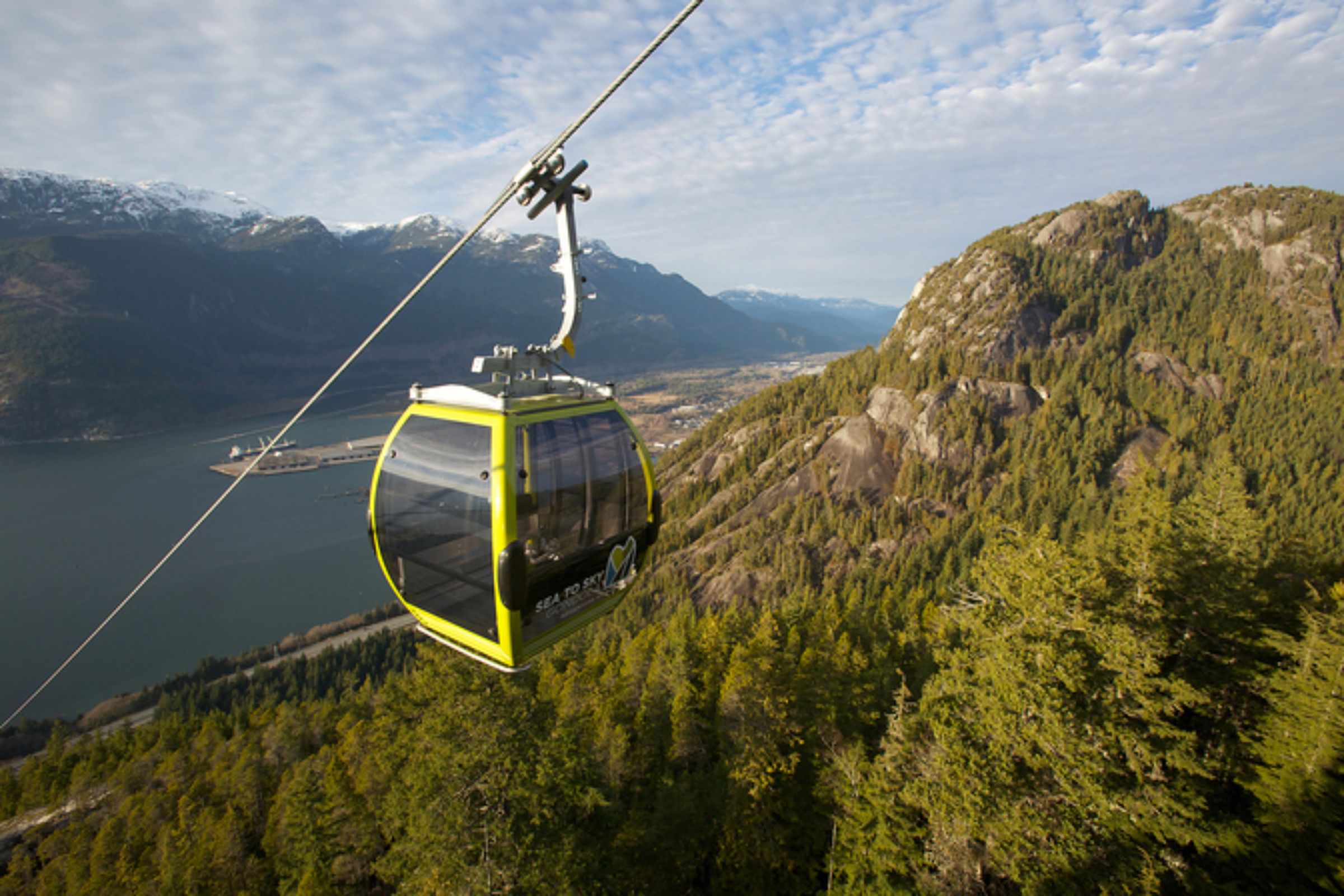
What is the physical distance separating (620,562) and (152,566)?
91.4 meters

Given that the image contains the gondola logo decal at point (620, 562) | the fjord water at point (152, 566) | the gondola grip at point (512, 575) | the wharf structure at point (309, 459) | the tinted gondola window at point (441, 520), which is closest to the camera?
the gondola grip at point (512, 575)

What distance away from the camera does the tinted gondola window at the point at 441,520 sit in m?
4.82

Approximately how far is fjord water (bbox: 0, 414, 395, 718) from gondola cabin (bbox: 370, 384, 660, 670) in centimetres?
6202

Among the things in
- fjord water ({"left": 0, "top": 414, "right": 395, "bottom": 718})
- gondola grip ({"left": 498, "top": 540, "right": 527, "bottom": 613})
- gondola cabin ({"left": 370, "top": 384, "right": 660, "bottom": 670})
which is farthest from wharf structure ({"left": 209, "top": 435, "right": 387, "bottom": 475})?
gondola grip ({"left": 498, "top": 540, "right": 527, "bottom": 613})

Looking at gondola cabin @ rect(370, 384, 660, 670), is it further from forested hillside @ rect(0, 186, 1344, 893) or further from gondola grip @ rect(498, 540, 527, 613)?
forested hillside @ rect(0, 186, 1344, 893)

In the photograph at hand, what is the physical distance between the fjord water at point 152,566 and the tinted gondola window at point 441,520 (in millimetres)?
61876

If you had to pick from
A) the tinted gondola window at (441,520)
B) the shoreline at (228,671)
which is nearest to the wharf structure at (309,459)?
the shoreline at (228,671)

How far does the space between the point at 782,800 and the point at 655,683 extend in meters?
4.95

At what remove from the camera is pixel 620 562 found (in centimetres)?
594

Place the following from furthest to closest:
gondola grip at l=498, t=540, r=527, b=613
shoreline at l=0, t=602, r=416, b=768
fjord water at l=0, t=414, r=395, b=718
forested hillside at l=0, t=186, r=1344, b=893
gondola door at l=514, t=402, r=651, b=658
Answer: fjord water at l=0, t=414, r=395, b=718 → shoreline at l=0, t=602, r=416, b=768 → forested hillside at l=0, t=186, r=1344, b=893 → gondola door at l=514, t=402, r=651, b=658 → gondola grip at l=498, t=540, r=527, b=613

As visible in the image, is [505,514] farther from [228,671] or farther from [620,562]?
[228,671]

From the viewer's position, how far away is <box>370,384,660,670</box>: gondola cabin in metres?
4.78

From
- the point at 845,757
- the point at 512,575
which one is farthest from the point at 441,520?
the point at 845,757

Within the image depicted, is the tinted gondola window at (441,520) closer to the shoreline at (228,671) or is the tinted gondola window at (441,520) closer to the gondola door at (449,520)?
the gondola door at (449,520)
